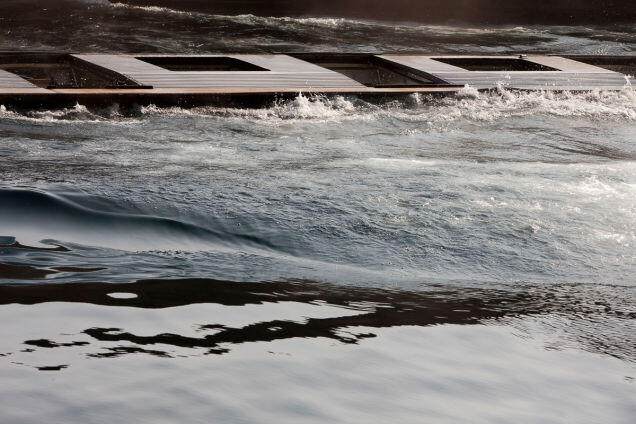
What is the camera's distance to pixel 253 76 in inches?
326

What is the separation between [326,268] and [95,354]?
4.61ft

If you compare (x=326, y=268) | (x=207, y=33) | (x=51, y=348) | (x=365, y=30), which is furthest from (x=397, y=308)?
(x=365, y=30)

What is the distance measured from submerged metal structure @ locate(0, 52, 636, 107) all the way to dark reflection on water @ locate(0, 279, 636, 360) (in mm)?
4001

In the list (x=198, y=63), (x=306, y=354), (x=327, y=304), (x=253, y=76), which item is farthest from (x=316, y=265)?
(x=198, y=63)

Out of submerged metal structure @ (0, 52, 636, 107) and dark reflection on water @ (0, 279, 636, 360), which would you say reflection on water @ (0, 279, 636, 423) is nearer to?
dark reflection on water @ (0, 279, 636, 360)

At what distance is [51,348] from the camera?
9.05ft

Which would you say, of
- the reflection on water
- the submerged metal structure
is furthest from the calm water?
the submerged metal structure

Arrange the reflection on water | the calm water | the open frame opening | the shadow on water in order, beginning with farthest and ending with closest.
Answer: the open frame opening
the shadow on water
the calm water
the reflection on water

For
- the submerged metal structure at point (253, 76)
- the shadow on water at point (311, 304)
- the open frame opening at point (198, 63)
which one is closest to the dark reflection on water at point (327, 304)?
the shadow on water at point (311, 304)

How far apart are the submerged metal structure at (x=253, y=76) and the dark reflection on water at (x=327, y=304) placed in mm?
4001

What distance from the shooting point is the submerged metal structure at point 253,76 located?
733 cm

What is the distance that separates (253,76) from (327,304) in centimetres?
516

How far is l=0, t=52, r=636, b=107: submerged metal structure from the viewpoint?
24.1ft

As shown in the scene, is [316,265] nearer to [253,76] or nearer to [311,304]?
[311,304]
